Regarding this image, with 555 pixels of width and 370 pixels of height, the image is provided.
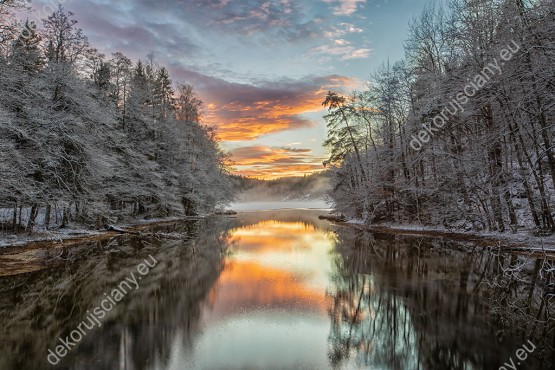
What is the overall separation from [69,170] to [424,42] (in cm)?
2672

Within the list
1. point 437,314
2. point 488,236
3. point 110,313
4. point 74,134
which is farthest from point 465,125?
point 74,134

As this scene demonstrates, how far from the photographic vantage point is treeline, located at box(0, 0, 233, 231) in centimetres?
1673

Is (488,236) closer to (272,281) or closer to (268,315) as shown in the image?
(272,281)

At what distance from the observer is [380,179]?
29.9 m

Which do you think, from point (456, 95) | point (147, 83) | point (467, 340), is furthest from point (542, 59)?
point (147, 83)

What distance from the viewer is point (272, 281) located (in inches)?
460

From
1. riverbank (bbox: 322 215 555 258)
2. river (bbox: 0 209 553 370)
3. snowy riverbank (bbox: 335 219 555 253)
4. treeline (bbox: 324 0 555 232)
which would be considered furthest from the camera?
snowy riverbank (bbox: 335 219 555 253)

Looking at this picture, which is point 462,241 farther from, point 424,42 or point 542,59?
point 424,42

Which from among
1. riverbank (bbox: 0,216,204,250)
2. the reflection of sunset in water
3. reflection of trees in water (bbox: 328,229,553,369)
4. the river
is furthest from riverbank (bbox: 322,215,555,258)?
riverbank (bbox: 0,216,204,250)

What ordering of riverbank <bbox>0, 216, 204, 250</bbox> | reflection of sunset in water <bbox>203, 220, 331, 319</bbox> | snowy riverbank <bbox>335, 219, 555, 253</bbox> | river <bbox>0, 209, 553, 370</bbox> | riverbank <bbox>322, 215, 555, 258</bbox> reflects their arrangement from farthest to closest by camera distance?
riverbank <bbox>0, 216, 204, 250</bbox>
snowy riverbank <bbox>335, 219, 555, 253</bbox>
riverbank <bbox>322, 215, 555, 258</bbox>
reflection of sunset in water <bbox>203, 220, 331, 319</bbox>
river <bbox>0, 209, 553, 370</bbox>

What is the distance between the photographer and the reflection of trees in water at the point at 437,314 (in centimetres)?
591

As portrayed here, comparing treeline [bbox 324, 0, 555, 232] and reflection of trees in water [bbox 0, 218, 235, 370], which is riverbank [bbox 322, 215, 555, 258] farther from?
reflection of trees in water [bbox 0, 218, 235, 370]

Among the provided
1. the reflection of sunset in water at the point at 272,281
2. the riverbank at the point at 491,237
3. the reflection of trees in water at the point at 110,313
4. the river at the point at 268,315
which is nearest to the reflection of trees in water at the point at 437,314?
the river at the point at 268,315

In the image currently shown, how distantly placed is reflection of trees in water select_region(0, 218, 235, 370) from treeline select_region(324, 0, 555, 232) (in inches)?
432
